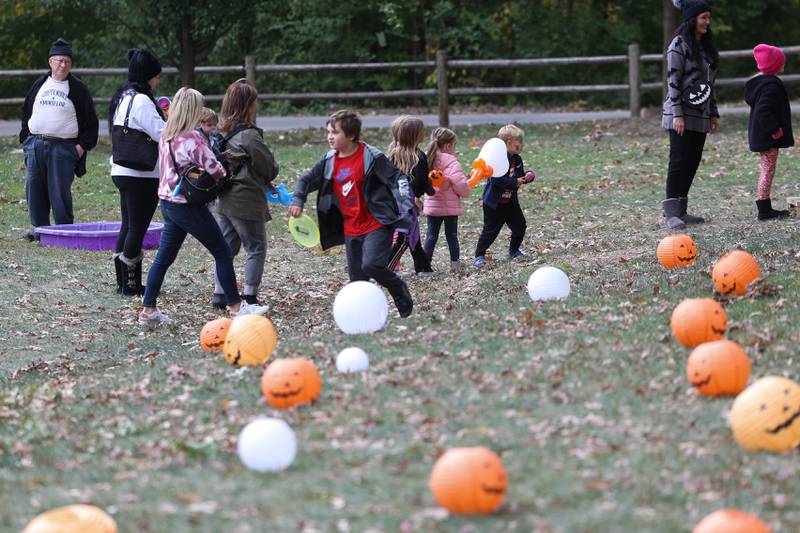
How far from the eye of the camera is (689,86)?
11.6 meters

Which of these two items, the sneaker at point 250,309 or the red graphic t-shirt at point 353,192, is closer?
the red graphic t-shirt at point 353,192

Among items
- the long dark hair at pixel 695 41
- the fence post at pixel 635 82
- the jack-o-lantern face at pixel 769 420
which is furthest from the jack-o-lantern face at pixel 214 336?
the fence post at pixel 635 82

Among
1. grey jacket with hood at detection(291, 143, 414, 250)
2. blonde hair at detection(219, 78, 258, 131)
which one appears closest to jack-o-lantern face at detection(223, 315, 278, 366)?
grey jacket with hood at detection(291, 143, 414, 250)

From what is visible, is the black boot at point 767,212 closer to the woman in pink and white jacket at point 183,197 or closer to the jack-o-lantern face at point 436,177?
the jack-o-lantern face at point 436,177

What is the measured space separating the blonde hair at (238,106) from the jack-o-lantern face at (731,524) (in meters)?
6.00

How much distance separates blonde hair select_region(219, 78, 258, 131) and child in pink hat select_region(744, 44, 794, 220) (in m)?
5.54

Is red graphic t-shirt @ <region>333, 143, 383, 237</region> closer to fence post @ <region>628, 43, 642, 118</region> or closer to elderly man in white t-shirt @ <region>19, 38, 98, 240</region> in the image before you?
elderly man in white t-shirt @ <region>19, 38, 98, 240</region>

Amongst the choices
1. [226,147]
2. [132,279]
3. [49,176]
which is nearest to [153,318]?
[132,279]

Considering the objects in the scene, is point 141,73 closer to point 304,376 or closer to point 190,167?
point 190,167

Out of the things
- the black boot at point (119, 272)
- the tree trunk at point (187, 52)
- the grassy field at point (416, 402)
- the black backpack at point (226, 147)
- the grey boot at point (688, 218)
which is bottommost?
the grassy field at point (416, 402)

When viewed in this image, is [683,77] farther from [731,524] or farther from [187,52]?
[187,52]

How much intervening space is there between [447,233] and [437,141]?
96 centimetres

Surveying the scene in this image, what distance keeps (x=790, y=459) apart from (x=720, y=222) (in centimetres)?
726

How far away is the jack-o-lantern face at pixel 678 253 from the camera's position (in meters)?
9.73
